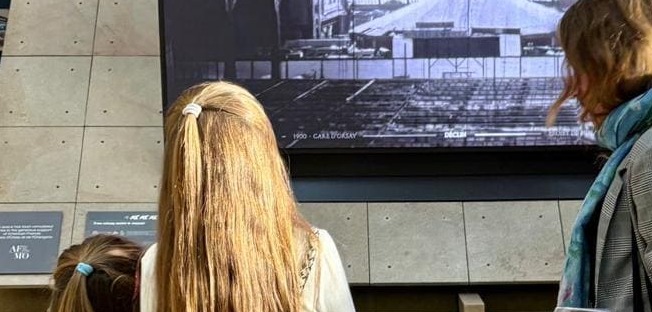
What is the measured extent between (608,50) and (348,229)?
1.93 meters

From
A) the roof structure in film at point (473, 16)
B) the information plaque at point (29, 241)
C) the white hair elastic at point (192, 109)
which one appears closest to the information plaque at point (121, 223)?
the information plaque at point (29, 241)

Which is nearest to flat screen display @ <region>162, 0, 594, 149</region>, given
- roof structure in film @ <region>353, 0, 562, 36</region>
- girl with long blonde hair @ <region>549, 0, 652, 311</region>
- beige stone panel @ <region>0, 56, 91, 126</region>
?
roof structure in film @ <region>353, 0, 562, 36</region>

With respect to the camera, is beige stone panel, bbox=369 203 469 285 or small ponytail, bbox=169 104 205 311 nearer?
small ponytail, bbox=169 104 205 311

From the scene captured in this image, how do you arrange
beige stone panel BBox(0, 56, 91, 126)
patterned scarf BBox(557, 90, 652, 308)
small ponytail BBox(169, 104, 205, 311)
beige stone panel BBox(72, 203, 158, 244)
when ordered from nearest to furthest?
small ponytail BBox(169, 104, 205, 311), patterned scarf BBox(557, 90, 652, 308), beige stone panel BBox(72, 203, 158, 244), beige stone panel BBox(0, 56, 91, 126)

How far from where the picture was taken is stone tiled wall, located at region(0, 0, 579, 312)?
306 cm

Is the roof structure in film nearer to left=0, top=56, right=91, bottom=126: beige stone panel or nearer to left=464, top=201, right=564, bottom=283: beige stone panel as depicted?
left=464, top=201, right=564, bottom=283: beige stone panel

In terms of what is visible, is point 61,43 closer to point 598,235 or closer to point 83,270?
point 83,270

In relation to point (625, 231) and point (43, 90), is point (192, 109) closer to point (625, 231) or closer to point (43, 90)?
point (625, 231)

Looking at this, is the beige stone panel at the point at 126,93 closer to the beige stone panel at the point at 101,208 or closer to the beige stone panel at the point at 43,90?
the beige stone panel at the point at 43,90

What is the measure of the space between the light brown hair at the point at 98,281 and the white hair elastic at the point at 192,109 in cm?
37

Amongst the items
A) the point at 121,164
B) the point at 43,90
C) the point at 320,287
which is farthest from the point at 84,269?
the point at 43,90

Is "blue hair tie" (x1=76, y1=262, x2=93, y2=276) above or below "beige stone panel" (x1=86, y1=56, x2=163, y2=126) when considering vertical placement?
below

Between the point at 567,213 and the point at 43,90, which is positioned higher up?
the point at 43,90

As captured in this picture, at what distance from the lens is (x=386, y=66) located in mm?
3062
